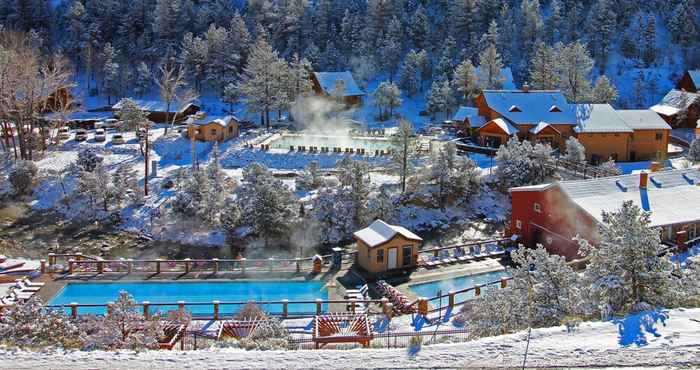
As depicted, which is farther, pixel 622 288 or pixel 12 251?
pixel 12 251

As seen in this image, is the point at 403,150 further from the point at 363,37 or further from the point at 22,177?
the point at 363,37

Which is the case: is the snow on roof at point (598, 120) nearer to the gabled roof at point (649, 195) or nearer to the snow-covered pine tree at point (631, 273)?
the gabled roof at point (649, 195)

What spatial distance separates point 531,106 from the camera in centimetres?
4503

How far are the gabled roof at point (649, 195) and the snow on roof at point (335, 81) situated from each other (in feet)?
101

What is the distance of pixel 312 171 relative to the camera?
36.5 meters

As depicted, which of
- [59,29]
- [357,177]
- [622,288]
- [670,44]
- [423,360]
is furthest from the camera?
[59,29]

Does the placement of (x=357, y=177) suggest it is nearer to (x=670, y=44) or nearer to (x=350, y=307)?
(x=350, y=307)

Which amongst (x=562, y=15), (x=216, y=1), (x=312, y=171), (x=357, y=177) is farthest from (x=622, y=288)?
(x=216, y=1)

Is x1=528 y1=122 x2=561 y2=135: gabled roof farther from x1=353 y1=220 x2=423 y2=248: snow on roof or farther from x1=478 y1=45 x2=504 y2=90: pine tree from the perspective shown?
x1=353 y1=220 x2=423 y2=248: snow on roof

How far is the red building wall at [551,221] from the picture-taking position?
26.0 metres

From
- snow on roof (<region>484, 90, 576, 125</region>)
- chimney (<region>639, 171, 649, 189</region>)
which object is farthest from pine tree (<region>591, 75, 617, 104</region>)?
chimney (<region>639, 171, 649, 189</region>)

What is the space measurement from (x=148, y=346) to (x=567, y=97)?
43.2 metres

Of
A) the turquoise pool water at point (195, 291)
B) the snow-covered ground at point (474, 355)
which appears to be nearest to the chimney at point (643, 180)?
the snow-covered ground at point (474, 355)

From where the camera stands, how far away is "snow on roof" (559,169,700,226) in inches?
1007
